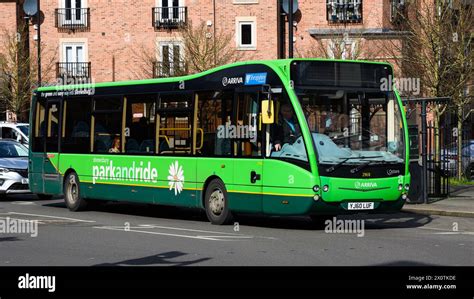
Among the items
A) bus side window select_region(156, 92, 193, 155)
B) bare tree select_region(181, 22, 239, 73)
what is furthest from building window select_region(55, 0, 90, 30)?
bus side window select_region(156, 92, 193, 155)

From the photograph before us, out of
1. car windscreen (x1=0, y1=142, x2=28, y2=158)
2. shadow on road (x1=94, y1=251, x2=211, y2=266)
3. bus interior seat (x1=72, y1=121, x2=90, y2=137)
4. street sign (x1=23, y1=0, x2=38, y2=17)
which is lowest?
shadow on road (x1=94, y1=251, x2=211, y2=266)

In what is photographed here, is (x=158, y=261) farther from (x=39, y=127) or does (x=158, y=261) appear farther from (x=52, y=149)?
(x=39, y=127)

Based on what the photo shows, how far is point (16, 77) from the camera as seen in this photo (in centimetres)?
4862

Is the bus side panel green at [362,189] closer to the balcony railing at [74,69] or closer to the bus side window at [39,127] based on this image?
the bus side window at [39,127]

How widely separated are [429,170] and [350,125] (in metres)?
7.80

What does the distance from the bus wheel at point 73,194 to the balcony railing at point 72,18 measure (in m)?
30.5

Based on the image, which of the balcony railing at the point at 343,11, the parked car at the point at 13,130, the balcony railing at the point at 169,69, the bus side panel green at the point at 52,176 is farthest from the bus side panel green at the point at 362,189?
the balcony railing at the point at 343,11

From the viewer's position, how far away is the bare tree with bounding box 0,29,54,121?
1916 inches

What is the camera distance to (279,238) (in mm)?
15961

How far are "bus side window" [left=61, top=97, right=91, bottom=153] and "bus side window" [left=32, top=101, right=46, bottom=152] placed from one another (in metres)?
0.97

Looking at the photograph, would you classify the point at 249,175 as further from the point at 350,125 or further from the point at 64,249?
the point at 64,249

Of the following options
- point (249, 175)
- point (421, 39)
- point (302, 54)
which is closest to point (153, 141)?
point (249, 175)

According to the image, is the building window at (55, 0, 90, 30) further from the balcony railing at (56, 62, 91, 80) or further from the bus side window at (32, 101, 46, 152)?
the bus side window at (32, 101, 46, 152)

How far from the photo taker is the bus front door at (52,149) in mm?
22969
